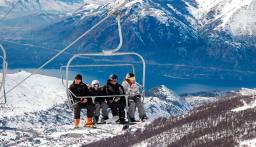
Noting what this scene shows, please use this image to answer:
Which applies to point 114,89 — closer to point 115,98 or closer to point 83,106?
point 115,98

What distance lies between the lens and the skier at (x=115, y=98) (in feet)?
104

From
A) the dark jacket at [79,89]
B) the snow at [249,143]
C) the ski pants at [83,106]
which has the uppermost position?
the dark jacket at [79,89]

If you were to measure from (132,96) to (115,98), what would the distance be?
78 cm

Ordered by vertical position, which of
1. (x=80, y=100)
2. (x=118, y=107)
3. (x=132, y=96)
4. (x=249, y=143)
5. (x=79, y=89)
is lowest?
(x=249, y=143)

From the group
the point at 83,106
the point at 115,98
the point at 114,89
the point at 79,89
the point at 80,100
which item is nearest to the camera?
Result: the point at 79,89

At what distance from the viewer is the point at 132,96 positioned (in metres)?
32.5

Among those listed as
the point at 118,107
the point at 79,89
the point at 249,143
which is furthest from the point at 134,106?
the point at 249,143

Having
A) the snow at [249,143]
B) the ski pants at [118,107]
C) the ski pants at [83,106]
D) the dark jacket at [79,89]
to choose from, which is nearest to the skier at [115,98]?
the ski pants at [118,107]

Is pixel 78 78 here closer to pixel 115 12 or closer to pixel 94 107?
pixel 94 107

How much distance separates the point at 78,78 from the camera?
31.1 meters

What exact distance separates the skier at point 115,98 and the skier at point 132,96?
11.6 inches

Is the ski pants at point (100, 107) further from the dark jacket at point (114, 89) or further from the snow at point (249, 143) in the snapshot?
the snow at point (249, 143)

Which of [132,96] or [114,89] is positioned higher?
[114,89]

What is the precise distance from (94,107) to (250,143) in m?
162
